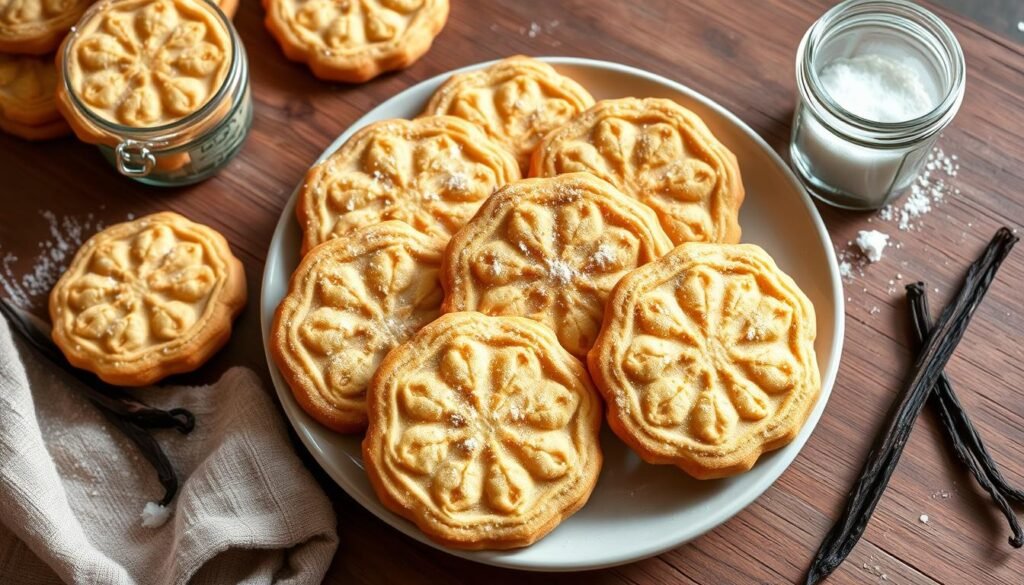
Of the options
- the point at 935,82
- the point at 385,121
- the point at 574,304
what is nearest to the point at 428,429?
the point at 574,304

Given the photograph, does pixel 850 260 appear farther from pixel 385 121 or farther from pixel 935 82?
pixel 385 121

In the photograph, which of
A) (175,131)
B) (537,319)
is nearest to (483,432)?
(537,319)

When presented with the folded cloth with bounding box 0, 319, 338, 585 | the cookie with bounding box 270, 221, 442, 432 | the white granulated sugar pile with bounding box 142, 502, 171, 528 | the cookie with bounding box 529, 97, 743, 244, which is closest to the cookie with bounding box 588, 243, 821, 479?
the cookie with bounding box 529, 97, 743, 244

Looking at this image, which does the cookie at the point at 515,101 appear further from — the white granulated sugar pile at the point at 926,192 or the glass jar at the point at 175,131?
the white granulated sugar pile at the point at 926,192

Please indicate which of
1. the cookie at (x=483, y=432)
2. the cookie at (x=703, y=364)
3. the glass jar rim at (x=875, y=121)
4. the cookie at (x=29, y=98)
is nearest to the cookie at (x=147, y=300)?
the cookie at (x=29, y=98)

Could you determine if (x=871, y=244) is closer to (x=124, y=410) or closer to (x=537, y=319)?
(x=537, y=319)
